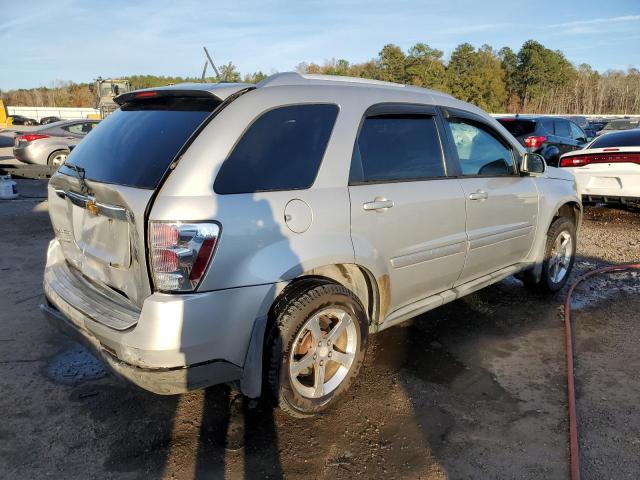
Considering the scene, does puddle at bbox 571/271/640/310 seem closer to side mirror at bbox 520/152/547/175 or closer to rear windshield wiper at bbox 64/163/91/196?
side mirror at bbox 520/152/547/175

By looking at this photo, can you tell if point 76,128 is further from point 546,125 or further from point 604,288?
point 604,288

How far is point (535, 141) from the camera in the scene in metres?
11.6

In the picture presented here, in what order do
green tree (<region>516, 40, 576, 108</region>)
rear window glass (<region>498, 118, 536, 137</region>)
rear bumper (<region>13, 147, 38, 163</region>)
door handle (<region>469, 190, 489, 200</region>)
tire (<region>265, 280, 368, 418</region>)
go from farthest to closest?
green tree (<region>516, 40, 576, 108</region>) < rear bumper (<region>13, 147, 38, 163</region>) < rear window glass (<region>498, 118, 536, 137</region>) < door handle (<region>469, 190, 489, 200</region>) < tire (<region>265, 280, 368, 418</region>)

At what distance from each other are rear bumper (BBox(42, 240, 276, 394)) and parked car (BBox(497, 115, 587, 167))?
10.6 metres

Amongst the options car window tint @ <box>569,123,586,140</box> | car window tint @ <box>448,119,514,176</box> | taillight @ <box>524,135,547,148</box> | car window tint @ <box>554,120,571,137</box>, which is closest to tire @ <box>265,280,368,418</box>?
car window tint @ <box>448,119,514,176</box>

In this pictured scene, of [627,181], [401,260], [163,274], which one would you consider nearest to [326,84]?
[401,260]

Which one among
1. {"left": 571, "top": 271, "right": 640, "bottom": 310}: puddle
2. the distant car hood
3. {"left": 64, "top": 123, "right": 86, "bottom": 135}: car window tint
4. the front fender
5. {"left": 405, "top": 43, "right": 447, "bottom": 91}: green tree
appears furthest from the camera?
{"left": 405, "top": 43, "right": 447, "bottom": 91}: green tree

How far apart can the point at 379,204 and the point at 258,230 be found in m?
0.88

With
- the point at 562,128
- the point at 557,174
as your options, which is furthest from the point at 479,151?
the point at 562,128

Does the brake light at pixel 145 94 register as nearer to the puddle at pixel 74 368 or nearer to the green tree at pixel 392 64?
the puddle at pixel 74 368

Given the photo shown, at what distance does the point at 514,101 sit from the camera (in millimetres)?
74938

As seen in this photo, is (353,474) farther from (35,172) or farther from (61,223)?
(35,172)

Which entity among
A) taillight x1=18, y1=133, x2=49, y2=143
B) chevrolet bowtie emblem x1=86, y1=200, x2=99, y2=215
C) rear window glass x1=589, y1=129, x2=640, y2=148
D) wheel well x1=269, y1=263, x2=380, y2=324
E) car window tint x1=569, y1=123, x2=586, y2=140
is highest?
taillight x1=18, y1=133, x2=49, y2=143

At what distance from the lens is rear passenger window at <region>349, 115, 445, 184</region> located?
3.09 meters
